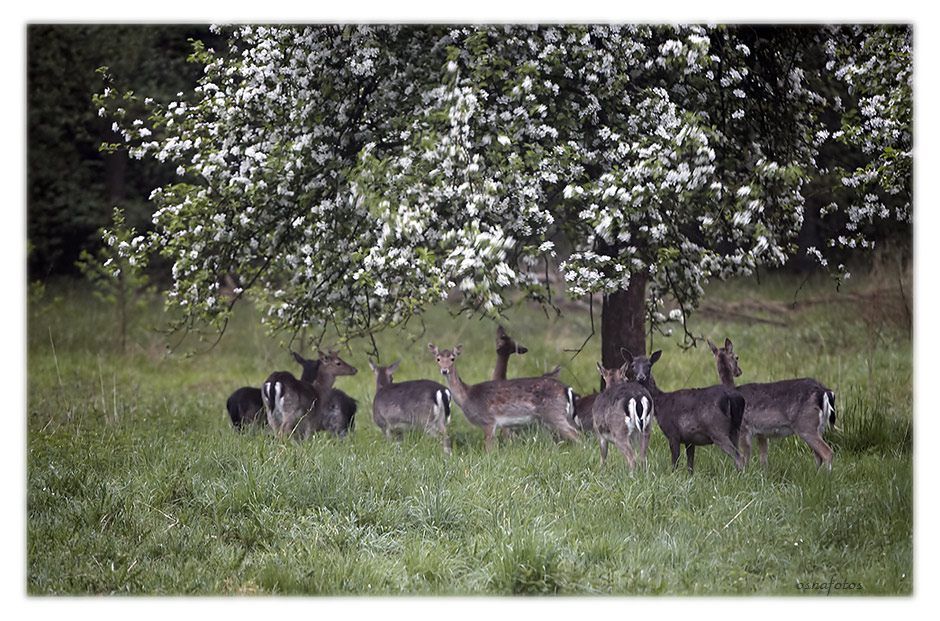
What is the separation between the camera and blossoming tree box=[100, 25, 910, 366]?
623 centimetres

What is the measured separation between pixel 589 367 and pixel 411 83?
4.74 metres

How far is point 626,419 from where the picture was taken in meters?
6.48

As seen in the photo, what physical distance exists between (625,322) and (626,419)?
1641 millimetres

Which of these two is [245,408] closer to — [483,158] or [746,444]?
[483,158]

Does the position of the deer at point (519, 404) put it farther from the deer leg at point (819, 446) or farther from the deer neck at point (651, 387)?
the deer leg at point (819, 446)

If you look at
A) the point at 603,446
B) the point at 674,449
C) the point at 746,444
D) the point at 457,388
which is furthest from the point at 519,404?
the point at 746,444

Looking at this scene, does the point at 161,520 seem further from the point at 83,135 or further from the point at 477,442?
the point at 83,135

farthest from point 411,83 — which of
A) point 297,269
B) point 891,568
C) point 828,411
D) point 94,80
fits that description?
point 891,568

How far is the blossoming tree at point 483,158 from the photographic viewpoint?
623 centimetres

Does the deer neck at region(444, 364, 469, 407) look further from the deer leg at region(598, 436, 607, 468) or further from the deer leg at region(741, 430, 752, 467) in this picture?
the deer leg at region(741, 430, 752, 467)

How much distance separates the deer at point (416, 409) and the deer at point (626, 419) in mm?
1451

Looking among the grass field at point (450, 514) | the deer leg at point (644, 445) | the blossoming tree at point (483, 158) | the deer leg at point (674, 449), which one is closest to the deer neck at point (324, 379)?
the grass field at point (450, 514)

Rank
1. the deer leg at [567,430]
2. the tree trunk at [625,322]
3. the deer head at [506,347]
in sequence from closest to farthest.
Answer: the deer leg at [567,430], the tree trunk at [625,322], the deer head at [506,347]

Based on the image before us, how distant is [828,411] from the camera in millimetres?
6559
